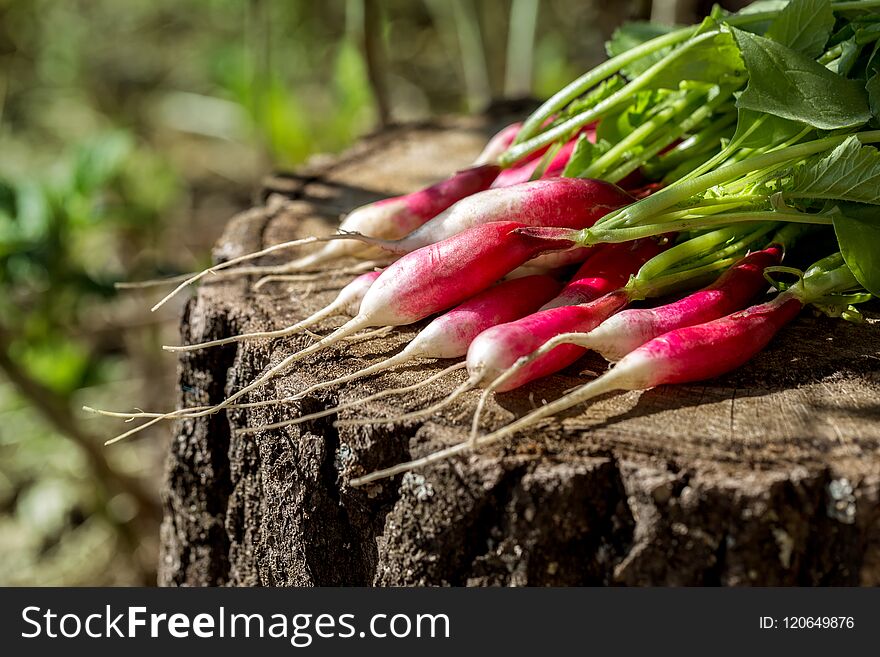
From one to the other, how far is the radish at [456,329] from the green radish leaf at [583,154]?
0.35 metres

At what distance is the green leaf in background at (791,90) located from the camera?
1.38 m

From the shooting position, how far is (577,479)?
1.15 meters

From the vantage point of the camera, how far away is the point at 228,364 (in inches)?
64.5

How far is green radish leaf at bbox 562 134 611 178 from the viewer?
1.69 metres

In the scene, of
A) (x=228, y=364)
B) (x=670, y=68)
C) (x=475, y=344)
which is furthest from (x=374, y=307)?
(x=670, y=68)

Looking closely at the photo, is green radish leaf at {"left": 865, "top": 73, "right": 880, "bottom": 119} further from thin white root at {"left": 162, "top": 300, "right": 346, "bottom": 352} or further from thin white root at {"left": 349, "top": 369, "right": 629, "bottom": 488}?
thin white root at {"left": 162, "top": 300, "right": 346, "bottom": 352}

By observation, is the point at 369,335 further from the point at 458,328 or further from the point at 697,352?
the point at 697,352

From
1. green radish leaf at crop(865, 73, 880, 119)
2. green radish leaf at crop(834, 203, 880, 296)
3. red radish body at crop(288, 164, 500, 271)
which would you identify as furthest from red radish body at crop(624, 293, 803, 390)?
red radish body at crop(288, 164, 500, 271)

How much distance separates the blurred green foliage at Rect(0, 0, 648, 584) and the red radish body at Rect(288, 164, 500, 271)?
0.87m

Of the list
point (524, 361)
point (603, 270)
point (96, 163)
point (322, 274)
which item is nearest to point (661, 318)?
point (603, 270)

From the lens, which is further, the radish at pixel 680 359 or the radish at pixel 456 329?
the radish at pixel 456 329

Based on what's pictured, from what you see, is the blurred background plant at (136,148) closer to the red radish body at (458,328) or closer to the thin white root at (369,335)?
the thin white root at (369,335)

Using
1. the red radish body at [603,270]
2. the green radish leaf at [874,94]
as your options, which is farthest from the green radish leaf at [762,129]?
the red radish body at [603,270]

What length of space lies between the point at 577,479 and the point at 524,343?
21 centimetres
